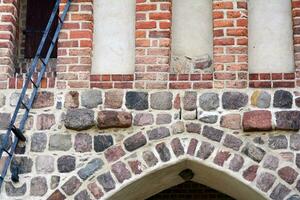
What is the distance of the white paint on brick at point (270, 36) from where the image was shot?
6.00 meters

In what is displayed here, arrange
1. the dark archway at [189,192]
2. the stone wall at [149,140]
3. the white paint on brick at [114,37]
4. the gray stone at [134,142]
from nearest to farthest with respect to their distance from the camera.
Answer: the stone wall at [149,140], the gray stone at [134,142], the white paint on brick at [114,37], the dark archway at [189,192]

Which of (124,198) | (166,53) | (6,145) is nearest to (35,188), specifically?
(6,145)

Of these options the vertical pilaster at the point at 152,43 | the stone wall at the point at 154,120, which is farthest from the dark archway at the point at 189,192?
the vertical pilaster at the point at 152,43

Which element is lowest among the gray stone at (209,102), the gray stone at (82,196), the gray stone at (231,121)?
the gray stone at (82,196)

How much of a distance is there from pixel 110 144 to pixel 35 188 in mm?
747

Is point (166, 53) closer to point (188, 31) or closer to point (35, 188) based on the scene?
point (188, 31)

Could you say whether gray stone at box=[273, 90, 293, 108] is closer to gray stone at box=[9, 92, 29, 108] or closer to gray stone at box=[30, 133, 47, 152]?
gray stone at box=[30, 133, 47, 152]

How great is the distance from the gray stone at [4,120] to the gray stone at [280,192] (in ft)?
7.85

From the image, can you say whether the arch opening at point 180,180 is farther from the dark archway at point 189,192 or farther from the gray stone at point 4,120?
the dark archway at point 189,192

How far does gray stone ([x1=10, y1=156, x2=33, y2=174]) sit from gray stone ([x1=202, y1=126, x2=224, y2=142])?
5.07ft

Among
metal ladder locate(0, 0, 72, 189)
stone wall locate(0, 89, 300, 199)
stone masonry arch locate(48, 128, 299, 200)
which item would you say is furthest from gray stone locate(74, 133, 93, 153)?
metal ladder locate(0, 0, 72, 189)

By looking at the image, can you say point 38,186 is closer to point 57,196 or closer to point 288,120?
point 57,196

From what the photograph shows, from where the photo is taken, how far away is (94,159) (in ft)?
19.2

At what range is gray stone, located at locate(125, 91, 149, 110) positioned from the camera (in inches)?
234
